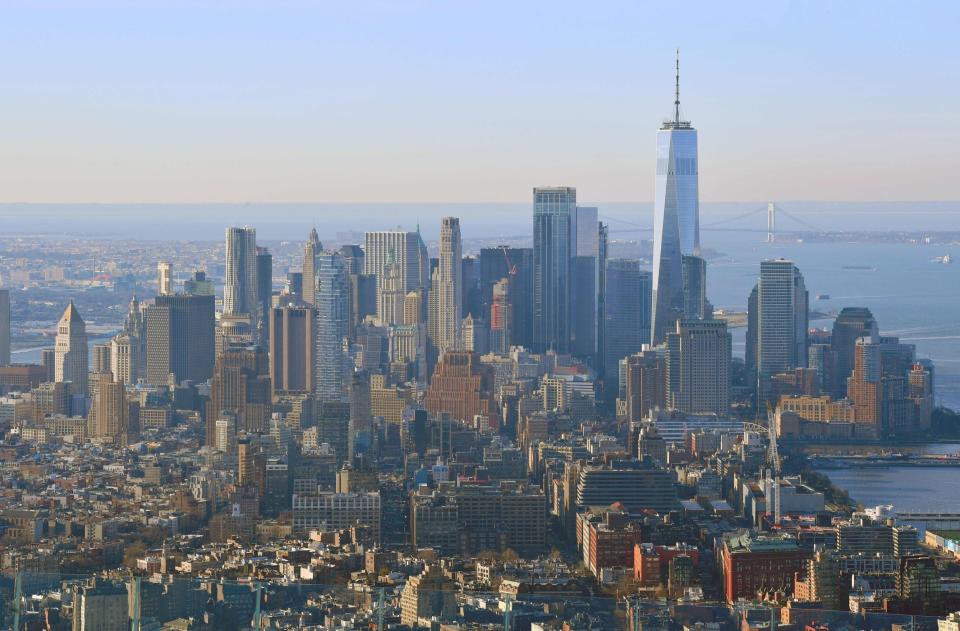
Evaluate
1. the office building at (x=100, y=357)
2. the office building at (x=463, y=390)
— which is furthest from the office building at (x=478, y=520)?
the office building at (x=100, y=357)

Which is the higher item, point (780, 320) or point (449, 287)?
point (449, 287)

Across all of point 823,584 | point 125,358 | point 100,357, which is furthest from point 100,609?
point 125,358

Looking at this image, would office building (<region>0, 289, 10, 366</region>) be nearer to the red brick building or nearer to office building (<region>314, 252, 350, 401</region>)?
office building (<region>314, 252, 350, 401</region>)

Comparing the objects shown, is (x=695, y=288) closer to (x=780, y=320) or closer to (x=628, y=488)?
(x=780, y=320)

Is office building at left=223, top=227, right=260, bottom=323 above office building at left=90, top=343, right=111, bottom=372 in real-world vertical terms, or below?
above

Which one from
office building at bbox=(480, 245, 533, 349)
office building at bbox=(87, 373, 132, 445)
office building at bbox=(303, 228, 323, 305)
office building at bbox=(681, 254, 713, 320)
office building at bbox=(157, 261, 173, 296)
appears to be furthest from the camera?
office building at bbox=(480, 245, 533, 349)

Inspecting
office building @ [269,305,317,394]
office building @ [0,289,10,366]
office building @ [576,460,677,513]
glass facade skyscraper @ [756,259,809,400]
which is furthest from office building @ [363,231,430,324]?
office building @ [576,460,677,513]
